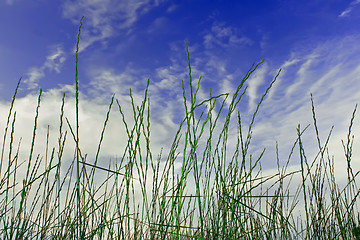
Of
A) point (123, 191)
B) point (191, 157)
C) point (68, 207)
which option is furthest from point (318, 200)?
point (68, 207)

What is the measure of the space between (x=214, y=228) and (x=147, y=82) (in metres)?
0.84

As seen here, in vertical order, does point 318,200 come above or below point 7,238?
above

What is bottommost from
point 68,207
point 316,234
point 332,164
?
point 316,234

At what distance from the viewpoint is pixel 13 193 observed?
189 centimetres

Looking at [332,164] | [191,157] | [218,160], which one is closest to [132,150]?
[191,157]

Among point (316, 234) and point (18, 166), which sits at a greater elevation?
point (18, 166)

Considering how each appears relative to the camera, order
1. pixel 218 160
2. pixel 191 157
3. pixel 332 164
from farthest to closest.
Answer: pixel 332 164, pixel 218 160, pixel 191 157

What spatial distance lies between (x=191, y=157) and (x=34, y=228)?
1.10 metres

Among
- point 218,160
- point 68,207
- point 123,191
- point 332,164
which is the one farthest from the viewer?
point 332,164

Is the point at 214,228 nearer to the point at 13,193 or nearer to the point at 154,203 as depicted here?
the point at 154,203

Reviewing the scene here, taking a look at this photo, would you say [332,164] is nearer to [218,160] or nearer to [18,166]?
[218,160]

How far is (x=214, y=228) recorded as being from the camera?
5.71 feet

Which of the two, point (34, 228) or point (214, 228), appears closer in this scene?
point (214, 228)

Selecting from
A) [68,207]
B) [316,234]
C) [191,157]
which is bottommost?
[316,234]
